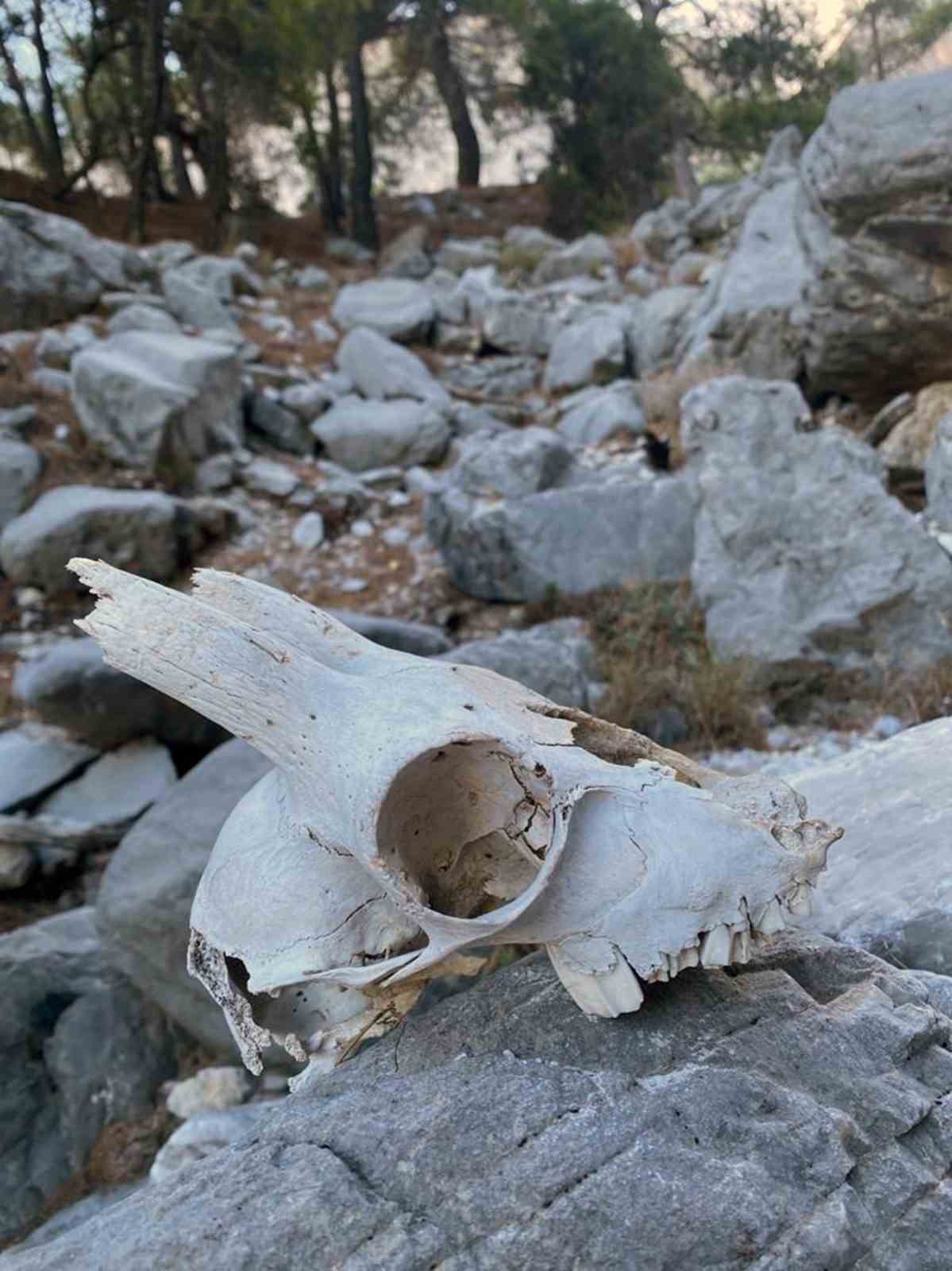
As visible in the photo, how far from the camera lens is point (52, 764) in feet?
16.8

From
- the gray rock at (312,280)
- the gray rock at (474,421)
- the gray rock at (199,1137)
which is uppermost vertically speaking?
the gray rock at (312,280)

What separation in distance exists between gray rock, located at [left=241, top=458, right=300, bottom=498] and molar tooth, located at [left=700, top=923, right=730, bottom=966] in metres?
7.06

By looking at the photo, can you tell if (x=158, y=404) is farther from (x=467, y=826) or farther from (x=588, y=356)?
(x=467, y=826)

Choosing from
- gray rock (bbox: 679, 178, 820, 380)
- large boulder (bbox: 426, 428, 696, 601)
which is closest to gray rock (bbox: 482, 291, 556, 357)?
gray rock (bbox: 679, 178, 820, 380)

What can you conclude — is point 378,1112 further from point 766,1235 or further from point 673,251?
point 673,251

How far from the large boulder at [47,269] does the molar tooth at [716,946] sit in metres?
10.3

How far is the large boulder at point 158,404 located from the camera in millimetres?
7938

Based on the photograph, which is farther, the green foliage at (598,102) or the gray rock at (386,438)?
the green foliage at (598,102)

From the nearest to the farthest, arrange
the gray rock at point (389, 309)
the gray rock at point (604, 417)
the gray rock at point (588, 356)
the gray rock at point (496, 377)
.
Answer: the gray rock at point (604, 417)
the gray rock at point (588, 356)
the gray rock at point (496, 377)
the gray rock at point (389, 309)

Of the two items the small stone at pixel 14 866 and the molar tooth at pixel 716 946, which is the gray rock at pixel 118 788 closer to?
the small stone at pixel 14 866

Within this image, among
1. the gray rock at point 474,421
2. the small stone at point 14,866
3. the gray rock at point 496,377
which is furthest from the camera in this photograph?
the gray rock at point 496,377

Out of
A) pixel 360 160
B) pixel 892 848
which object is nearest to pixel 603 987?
pixel 892 848

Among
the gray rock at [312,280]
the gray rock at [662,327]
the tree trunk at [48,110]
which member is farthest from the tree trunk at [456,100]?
the gray rock at [662,327]

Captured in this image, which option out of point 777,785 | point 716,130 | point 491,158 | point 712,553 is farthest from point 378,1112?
point 491,158
